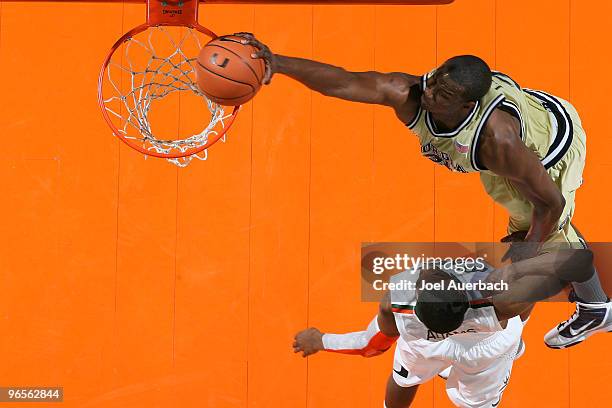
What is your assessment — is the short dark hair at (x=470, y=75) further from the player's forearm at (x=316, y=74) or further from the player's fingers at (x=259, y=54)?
the player's fingers at (x=259, y=54)

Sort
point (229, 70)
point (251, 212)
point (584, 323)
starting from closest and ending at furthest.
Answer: point (229, 70) → point (584, 323) → point (251, 212)

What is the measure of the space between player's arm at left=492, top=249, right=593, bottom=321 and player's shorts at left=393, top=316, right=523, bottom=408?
0.16 meters

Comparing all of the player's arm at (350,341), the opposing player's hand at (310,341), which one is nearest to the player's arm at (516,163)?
the player's arm at (350,341)

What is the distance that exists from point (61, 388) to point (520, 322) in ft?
8.09

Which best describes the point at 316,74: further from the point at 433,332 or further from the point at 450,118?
the point at 433,332

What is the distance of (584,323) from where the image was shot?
12.6 feet

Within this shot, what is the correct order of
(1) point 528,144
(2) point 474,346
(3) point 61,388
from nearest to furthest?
1. (1) point 528,144
2. (2) point 474,346
3. (3) point 61,388

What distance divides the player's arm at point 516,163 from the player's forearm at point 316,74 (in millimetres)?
517

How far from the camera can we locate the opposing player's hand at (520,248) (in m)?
3.34

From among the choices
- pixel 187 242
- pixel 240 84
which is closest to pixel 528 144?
pixel 240 84

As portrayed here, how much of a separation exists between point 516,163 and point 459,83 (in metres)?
0.34

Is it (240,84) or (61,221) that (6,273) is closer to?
(61,221)

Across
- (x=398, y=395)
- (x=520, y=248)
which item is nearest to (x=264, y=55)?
(x=520, y=248)

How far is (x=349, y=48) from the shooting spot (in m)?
4.85
